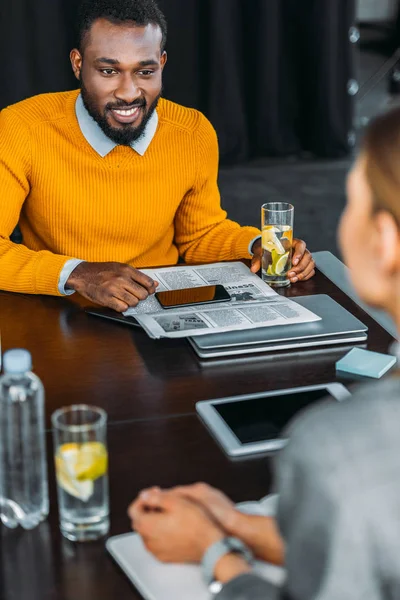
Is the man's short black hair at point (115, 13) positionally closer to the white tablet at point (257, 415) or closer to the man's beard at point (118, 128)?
the man's beard at point (118, 128)

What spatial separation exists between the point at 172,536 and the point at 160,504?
0.04 m

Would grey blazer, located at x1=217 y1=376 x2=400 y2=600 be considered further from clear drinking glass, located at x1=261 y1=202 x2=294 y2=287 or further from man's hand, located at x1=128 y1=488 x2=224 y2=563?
clear drinking glass, located at x1=261 y1=202 x2=294 y2=287

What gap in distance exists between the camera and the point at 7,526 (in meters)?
1.12

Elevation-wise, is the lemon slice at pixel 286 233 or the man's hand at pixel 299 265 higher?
the lemon slice at pixel 286 233

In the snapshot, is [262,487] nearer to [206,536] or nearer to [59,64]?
[206,536]

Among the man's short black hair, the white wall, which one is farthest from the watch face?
the white wall

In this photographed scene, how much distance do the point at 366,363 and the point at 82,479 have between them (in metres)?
0.63

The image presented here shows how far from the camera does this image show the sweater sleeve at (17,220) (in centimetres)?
187

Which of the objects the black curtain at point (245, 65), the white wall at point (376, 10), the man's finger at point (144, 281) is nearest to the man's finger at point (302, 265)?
the man's finger at point (144, 281)

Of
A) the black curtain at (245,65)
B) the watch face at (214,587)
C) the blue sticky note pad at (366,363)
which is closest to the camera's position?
the watch face at (214,587)

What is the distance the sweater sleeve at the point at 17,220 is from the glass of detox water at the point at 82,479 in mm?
788

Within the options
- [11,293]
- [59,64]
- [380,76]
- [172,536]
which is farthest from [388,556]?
[380,76]

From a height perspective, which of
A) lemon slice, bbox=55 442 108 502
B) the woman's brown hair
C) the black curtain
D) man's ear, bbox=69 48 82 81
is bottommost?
the black curtain

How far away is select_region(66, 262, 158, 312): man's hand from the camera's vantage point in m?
1.77
